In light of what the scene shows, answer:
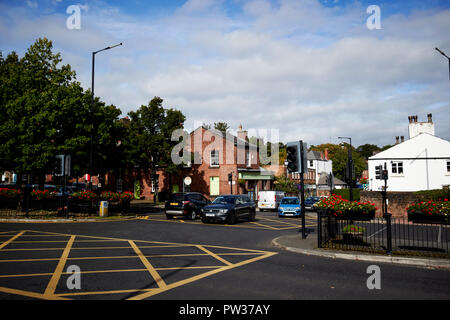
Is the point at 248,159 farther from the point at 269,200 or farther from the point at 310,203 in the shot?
the point at 269,200

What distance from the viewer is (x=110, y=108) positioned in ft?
102

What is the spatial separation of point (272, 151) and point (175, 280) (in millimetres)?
76040

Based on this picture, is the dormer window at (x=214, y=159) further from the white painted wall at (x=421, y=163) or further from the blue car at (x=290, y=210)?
the white painted wall at (x=421, y=163)

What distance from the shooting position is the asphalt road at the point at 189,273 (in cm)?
565

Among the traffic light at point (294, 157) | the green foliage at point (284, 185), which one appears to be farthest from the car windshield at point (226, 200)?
the green foliage at point (284, 185)

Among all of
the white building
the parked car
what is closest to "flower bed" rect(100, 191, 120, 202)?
the parked car

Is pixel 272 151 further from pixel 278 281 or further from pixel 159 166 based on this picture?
pixel 278 281

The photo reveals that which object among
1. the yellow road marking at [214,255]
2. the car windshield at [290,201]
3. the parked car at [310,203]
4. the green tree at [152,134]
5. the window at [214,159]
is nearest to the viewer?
the yellow road marking at [214,255]

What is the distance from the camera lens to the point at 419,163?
129 ft

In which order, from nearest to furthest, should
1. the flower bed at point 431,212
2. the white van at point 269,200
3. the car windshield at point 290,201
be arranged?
the flower bed at point 431,212
the car windshield at point 290,201
the white van at point 269,200

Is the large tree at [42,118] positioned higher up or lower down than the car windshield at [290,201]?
higher up

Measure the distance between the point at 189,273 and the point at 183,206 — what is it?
13343 mm

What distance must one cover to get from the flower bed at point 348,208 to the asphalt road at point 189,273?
228 centimetres
